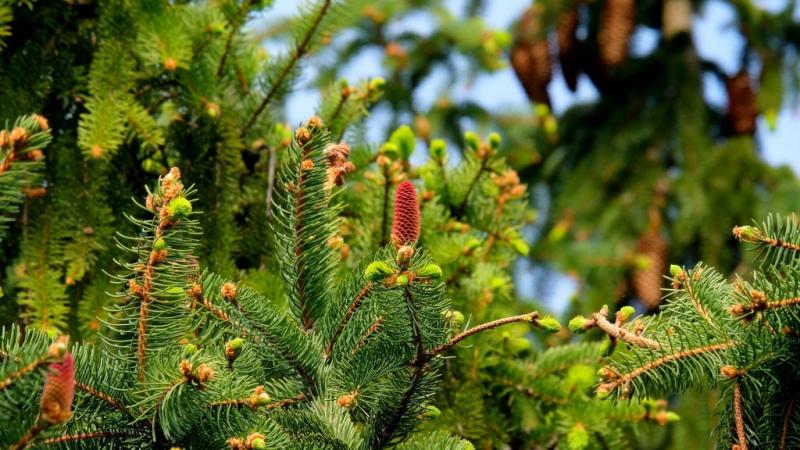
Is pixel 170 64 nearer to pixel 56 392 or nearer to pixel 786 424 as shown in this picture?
pixel 56 392

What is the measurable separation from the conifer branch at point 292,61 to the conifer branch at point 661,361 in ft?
3.18

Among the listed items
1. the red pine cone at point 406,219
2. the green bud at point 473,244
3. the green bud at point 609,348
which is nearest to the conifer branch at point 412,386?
the red pine cone at point 406,219

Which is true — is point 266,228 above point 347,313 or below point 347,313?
below

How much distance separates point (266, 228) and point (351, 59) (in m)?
2.96

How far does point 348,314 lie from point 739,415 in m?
0.46

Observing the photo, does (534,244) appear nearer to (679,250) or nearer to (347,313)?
(679,250)

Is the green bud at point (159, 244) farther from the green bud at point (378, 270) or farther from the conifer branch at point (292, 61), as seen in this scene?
the conifer branch at point (292, 61)

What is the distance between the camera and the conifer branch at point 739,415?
43.0 inches

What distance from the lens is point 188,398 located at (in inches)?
38.7

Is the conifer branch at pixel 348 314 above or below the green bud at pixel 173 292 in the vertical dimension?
below

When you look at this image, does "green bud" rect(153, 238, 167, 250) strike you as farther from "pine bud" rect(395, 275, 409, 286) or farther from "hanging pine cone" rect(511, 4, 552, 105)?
"hanging pine cone" rect(511, 4, 552, 105)

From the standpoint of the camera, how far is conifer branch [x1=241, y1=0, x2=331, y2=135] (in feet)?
5.96

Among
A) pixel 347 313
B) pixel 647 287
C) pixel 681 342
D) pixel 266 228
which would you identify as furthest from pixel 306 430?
pixel 647 287

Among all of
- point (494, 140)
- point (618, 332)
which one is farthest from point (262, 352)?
point (494, 140)
